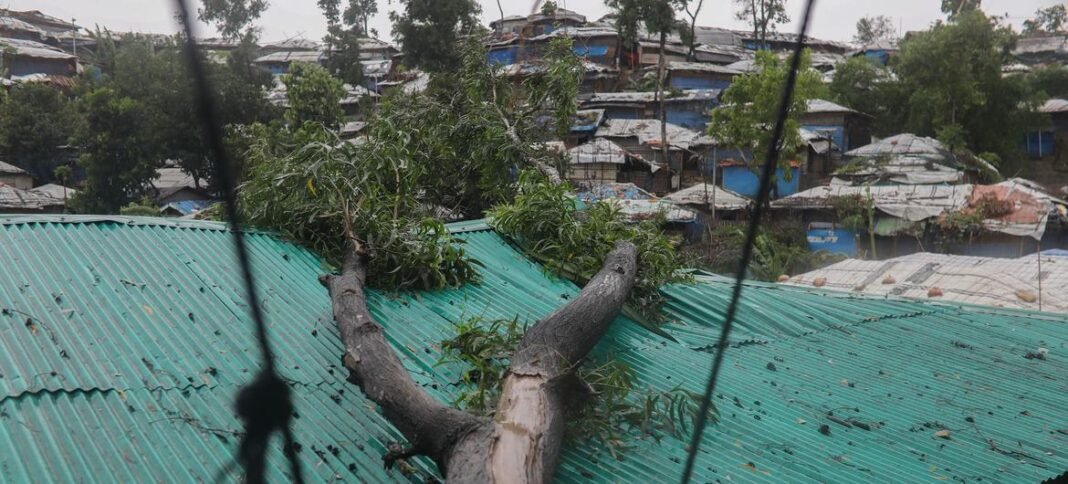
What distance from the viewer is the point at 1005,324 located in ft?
22.8

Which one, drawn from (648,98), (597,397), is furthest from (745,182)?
(597,397)

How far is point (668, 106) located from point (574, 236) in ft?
82.1

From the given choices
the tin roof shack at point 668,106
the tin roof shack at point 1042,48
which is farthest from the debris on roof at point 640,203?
the tin roof shack at point 1042,48

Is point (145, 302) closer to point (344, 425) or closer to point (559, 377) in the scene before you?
point (344, 425)

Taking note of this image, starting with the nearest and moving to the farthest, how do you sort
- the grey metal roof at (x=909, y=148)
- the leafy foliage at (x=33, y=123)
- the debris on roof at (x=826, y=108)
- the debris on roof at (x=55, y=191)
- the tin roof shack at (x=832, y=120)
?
the debris on roof at (x=55, y=191) < the leafy foliage at (x=33, y=123) < the grey metal roof at (x=909, y=148) < the debris on roof at (x=826, y=108) < the tin roof shack at (x=832, y=120)

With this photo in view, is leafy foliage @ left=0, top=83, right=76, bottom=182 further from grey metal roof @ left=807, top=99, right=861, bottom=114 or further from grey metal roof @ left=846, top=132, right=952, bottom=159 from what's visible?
grey metal roof @ left=846, top=132, right=952, bottom=159

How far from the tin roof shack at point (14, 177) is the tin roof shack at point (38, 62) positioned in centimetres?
912

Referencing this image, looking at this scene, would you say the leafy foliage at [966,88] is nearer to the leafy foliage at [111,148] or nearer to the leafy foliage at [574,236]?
the leafy foliage at [574,236]

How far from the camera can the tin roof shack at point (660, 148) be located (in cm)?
2489

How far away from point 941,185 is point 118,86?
67.9 feet

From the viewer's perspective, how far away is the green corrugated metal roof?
2.99 m

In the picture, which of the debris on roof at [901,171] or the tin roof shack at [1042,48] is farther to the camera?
the tin roof shack at [1042,48]

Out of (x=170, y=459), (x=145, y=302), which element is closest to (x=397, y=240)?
(x=145, y=302)

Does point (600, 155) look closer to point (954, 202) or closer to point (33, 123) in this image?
point (954, 202)
